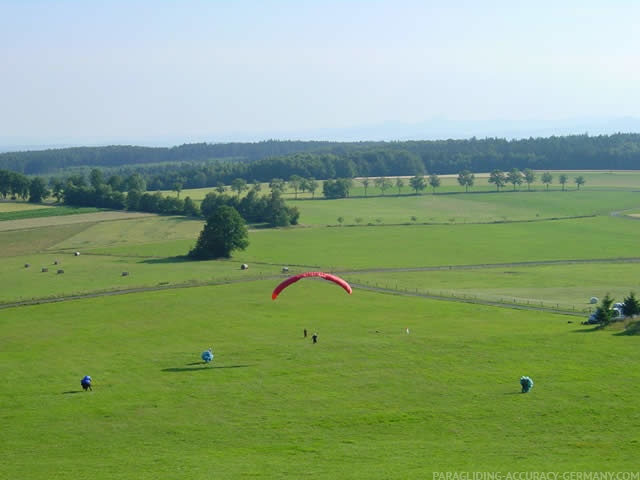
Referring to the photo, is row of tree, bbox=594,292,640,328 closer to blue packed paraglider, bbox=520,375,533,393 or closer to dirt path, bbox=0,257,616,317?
dirt path, bbox=0,257,616,317

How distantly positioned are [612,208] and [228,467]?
17545 centimetres

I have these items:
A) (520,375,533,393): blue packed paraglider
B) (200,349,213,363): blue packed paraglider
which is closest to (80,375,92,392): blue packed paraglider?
(200,349,213,363): blue packed paraglider

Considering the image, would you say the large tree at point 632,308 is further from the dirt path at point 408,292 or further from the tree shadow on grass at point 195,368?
the tree shadow on grass at point 195,368

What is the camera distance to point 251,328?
70.2 meters

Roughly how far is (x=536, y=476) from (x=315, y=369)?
23.1 m

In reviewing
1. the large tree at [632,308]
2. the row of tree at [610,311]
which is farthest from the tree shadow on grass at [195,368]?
the large tree at [632,308]

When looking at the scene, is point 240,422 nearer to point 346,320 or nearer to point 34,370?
point 34,370

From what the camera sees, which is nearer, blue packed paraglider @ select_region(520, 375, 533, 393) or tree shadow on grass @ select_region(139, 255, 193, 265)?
blue packed paraglider @ select_region(520, 375, 533, 393)

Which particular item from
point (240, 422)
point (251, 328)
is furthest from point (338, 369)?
point (251, 328)

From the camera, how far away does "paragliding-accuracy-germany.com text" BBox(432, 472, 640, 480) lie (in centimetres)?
3219

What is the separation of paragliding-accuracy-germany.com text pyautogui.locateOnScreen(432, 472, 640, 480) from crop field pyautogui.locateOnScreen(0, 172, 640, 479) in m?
0.79

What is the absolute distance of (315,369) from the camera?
53.9m

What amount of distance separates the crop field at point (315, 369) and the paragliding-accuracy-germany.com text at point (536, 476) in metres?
0.79

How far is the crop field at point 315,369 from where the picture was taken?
3712 centimetres
